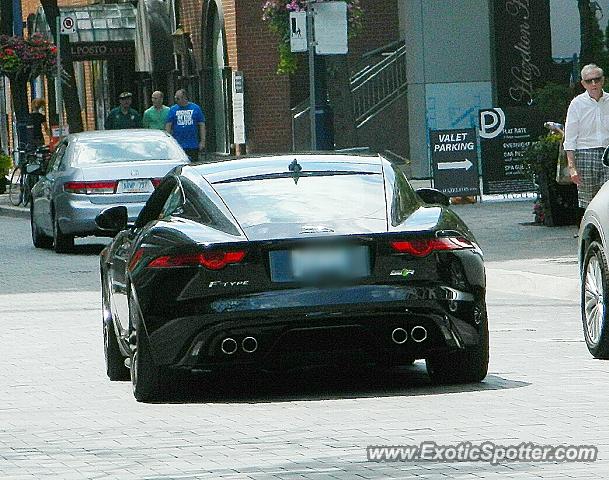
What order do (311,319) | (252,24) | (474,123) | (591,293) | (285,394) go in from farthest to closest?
1. (252,24)
2. (474,123)
3. (591,293)
4. (285,394)
5. (311,319)

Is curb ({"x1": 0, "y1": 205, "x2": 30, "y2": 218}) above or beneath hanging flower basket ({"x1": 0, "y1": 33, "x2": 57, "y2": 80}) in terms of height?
beneath

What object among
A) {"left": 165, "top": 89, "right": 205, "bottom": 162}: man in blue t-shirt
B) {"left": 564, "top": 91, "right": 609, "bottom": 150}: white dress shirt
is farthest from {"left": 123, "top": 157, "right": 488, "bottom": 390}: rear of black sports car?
{"left": 165, "top": 89, "right": 205, "bottom": 162}: man in blue t-shirt

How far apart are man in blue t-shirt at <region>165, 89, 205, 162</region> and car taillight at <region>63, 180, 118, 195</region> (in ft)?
23.0

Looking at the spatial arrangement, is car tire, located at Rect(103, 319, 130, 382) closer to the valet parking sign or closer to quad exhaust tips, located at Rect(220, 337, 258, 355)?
quad exhaust tips, located at Rect(220, 337, 258, 355)

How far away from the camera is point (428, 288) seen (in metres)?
9.83

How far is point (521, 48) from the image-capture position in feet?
115

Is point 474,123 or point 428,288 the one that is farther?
point 474,123

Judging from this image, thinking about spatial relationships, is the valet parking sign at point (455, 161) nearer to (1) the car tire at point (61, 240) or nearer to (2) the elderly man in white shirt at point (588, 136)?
(1) the car tire at point (61, 240)

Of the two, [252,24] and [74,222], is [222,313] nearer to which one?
[74,222]

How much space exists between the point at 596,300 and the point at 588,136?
6.41 metres

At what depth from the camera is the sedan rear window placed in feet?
74.6

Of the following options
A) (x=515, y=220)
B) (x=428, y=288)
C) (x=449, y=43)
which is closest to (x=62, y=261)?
(x=515, y=220)

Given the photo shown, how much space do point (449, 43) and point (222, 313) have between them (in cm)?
2697

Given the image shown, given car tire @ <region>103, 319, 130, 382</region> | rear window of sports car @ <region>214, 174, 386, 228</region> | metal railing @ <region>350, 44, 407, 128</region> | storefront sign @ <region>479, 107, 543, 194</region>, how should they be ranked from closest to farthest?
rear window of sports car @ <region>214, 174, 386, 228</region>
car tire @ <region>103, 319, 130, 382</region>
storefront sign @ <region>479, 107, 543, 194</region>
metal railing @ <region>350, 44, 407, 128</region>
